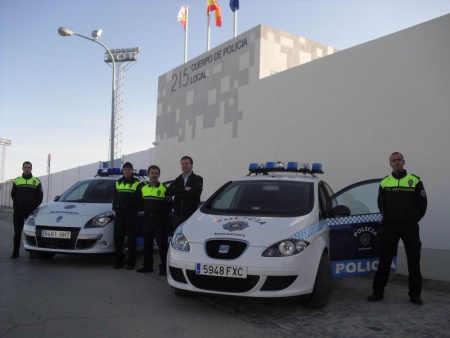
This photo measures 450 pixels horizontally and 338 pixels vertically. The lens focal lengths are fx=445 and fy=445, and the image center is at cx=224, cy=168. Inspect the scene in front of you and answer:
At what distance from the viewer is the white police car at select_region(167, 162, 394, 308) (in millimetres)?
4355

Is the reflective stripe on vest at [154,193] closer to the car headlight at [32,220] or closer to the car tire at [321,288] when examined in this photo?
the car headlight at [32,220]

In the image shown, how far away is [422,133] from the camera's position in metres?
9.86

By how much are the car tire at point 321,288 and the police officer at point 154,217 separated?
2.79 meters

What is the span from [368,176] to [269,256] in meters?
7.30

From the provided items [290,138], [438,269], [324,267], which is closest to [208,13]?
[290,138]

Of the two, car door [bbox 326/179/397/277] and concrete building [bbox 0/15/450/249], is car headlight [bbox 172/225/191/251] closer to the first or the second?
car door [bbox 326/179/397/277]

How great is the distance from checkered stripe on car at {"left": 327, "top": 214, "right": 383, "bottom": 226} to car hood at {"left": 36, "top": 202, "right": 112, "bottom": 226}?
3919 mm

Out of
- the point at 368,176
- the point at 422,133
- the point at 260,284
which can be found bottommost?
the point at 260,284

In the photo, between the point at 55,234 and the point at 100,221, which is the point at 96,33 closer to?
the point at 100,221

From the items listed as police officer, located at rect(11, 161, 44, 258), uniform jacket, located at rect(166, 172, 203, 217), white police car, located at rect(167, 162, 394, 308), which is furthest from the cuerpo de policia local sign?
white police car, located at rect(167, 162, 394, 308)

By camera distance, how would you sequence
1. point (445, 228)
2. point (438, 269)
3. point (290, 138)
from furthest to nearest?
point (290, 138), point (445, 228), point (438, 269)

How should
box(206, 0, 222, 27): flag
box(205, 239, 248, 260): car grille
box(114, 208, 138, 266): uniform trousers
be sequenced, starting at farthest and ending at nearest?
box(206, 0, 222, 27): flag
box(114, 208, 138, 266): uniform trousers
box(205, 239, 248, 260): car grille

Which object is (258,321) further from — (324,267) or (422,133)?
(422,133)

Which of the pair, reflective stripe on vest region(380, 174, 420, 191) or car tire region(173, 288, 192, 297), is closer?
car tire region(173, 288, 192, 297)
